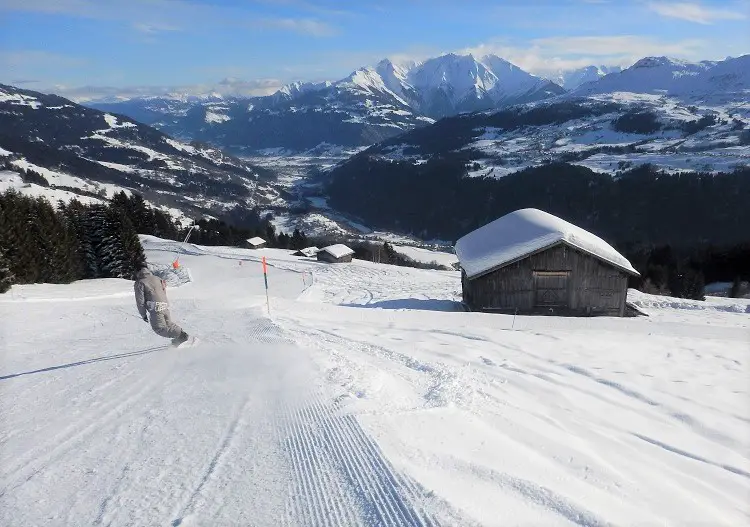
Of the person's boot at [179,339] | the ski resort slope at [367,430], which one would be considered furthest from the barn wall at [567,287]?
the person's boot at [179,339]

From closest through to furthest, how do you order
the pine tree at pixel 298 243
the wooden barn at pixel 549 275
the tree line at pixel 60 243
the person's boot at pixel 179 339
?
1. the person's boot at pixel 179 339
2. the wooden barn at pixel 549 275
3. the tree line at pixel 60 243
4. the pine tree at pixel 298 243

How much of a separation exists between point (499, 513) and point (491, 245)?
21855 mm

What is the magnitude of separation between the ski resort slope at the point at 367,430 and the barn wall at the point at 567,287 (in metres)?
11.5

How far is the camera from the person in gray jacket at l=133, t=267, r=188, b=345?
351 inches

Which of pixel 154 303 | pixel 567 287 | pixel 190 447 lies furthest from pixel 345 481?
pixel 567 287

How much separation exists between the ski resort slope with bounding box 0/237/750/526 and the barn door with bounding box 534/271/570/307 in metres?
11.6

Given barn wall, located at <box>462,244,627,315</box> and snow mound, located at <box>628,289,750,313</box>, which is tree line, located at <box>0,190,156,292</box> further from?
snow mound, located at <box>628,289,750,313</box>

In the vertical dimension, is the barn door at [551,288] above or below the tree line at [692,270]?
above

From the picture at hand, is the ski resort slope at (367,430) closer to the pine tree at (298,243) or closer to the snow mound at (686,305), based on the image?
the snow mound at (686,305)

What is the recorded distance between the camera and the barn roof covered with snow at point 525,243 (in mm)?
22250

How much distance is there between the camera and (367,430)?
15.5 ft

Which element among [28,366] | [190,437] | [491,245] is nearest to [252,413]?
[190,437]

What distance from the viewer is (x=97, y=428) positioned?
5328 millimetres

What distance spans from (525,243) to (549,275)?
6.57 ft
